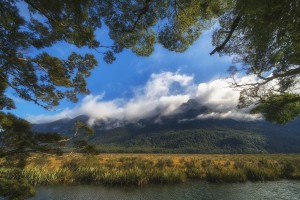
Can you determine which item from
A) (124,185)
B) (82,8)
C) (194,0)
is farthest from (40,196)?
(194,0)

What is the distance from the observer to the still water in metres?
21.0

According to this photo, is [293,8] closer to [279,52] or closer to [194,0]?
[194,0]

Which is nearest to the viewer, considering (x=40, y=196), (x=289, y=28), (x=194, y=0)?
(x=289, y=28)

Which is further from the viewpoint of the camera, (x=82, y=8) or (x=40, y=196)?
(x=40, y=196)

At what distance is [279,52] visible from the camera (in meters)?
11.7

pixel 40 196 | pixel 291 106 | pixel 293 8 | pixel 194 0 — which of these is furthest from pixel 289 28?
pixel 40 196

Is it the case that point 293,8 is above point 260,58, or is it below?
below

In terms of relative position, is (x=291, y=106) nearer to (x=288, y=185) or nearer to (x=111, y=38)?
(x=111, y=38)

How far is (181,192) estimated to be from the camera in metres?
23.0

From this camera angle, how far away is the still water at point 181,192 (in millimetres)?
21000

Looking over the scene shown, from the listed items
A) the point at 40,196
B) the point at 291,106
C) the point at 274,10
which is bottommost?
the point at 40,196

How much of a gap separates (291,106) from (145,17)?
11661mm

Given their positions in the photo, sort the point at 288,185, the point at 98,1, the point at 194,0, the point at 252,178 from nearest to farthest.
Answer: the point at 98,1 < the point at 194,0 < the point at 288,185 < the point at 252,178

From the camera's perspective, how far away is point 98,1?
8.45 m
